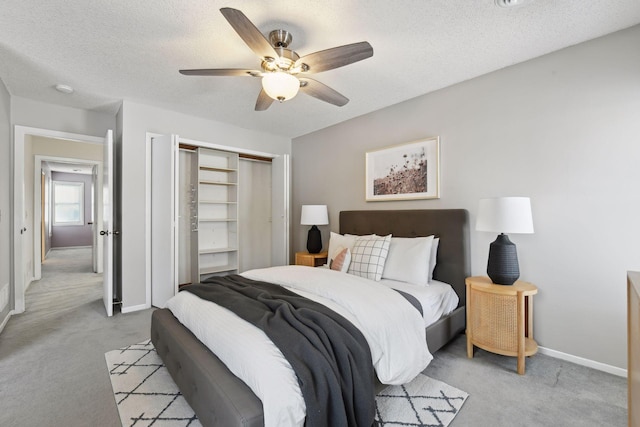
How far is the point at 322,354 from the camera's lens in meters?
1.42

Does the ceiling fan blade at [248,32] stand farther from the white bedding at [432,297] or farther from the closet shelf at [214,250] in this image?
the closet shelf at [214,250]

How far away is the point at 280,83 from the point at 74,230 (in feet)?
36.1

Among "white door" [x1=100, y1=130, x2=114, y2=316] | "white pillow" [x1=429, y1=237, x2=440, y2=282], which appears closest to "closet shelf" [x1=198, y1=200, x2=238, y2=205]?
"white door" [x1=100, y1=130, x2=114, y2=316]

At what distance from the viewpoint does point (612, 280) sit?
2.14 m

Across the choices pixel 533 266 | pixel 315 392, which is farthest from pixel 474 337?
pixel 315 392

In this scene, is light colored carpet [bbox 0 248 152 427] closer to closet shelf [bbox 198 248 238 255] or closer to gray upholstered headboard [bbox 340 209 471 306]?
closet shelf [bbox 198 248 238 255]

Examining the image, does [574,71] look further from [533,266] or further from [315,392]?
[315,392]

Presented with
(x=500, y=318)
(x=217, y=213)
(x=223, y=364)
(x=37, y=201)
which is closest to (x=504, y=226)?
(x=500, y=318)

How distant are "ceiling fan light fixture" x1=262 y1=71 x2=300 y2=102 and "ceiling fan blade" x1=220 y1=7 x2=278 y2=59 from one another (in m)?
0.13

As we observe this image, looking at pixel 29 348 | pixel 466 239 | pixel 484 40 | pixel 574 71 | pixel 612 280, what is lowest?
pixel 29 348

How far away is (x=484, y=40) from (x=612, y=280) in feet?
6.66

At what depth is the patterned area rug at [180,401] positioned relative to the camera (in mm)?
1655

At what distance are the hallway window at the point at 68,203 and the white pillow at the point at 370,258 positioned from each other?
1075 centimetres

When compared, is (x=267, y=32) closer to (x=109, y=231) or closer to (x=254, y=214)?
(x=109, y=231)
